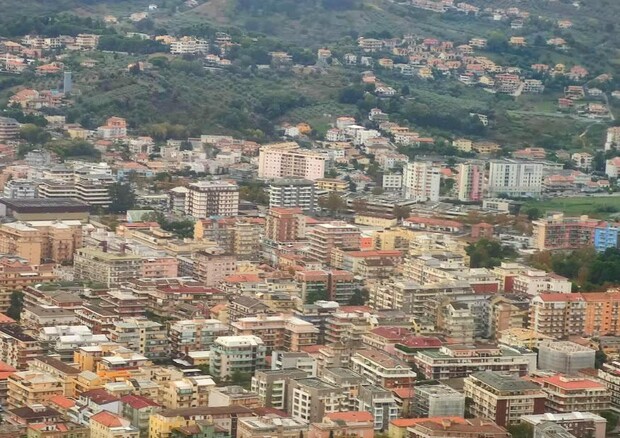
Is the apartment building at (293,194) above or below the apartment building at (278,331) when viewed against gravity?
above

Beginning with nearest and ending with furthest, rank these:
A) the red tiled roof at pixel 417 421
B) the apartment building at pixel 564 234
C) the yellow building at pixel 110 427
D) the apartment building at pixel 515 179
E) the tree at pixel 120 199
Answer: the yellow building at pixel 110 427, the red tiled roof at pixel 417 421, the apartment building at pixel 564 234, the tree at pixel 120 199, the apartment building at pixel 515 179

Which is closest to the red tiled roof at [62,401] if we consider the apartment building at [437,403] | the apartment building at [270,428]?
the apartment building at [270,428]

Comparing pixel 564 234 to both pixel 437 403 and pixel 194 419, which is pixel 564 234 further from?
pixel 194 419

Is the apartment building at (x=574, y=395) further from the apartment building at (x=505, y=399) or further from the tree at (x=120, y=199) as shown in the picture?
the tree at (x=120, y=199)

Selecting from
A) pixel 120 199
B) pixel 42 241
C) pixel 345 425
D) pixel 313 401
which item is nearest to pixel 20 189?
pixel 120 199

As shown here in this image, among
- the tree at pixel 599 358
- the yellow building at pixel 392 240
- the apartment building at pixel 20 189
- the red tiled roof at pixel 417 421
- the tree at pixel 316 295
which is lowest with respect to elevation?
the red tiled roof at pixel 417 421

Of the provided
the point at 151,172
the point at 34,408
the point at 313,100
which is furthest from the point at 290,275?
the point at 313,100
